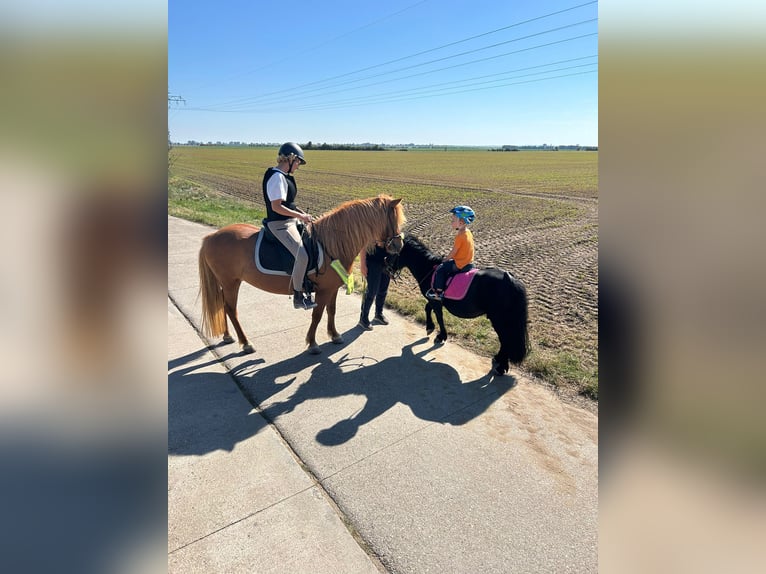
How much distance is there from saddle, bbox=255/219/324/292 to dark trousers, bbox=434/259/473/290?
1.32 metres

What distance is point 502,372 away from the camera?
425cm

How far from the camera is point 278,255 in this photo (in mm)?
4516

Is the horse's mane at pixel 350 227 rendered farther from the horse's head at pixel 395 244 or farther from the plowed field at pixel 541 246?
the plowed field at pixel 541 246

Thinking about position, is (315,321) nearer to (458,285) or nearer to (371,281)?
(371,281)

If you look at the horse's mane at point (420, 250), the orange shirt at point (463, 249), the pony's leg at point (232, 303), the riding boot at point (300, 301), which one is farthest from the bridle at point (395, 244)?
the pony's leg at point (232, 303)

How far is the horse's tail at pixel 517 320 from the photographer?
160 inches

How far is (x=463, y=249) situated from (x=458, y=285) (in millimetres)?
399

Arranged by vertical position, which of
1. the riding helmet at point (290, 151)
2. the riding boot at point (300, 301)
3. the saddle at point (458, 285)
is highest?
the riding helmet at point (290, 151)

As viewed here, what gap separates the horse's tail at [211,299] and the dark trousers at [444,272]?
2.57m

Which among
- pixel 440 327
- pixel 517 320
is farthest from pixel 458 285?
pixel 440 327

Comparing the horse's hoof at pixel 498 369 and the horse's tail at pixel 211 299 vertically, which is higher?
the horse's tail at pixel 211 299

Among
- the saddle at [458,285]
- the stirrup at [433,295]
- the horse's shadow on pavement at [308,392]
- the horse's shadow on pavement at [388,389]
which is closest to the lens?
the horse's shadow on pavement at [308,392]
